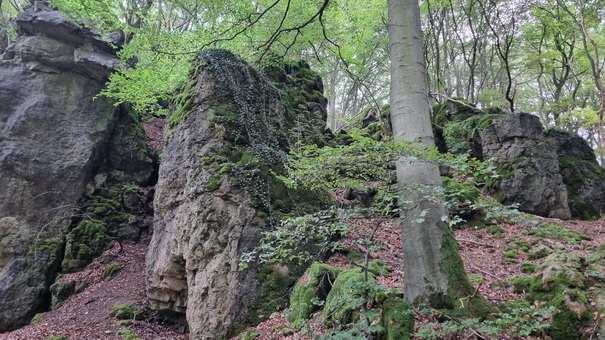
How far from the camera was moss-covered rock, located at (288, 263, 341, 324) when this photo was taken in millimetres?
4371

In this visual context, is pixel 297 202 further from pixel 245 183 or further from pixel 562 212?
pixel 562 212

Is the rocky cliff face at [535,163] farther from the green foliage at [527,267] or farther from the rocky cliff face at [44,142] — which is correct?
the rocky cliff face at [44,142]

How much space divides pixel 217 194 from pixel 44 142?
25.4 ft

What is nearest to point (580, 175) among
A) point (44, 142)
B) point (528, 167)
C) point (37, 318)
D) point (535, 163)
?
point (535, 163)

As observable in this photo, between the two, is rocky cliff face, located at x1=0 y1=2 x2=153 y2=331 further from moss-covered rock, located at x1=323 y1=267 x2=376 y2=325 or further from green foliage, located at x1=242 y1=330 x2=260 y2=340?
moss-covered rock, located at x1=323 y1=267 x2=376 y2=325

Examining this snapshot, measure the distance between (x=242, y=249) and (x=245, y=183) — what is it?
1.35 metres

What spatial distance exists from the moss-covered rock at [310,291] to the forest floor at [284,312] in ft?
Result: 0.74

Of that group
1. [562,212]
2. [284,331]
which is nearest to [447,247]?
[284,331]

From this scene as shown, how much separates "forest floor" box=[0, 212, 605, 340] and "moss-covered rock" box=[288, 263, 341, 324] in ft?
0.74

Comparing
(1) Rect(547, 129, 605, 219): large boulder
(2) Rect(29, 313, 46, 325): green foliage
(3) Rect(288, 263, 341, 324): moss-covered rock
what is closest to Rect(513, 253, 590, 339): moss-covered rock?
(3) Rect(288, 263, 341, 324): moss-covered rock

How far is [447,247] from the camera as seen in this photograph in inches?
120

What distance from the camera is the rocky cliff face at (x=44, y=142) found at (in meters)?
8.50

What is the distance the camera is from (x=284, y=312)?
4898mm

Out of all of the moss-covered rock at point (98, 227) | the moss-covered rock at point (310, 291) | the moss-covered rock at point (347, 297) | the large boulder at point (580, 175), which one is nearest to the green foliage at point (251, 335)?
the moss-covered rock at point (310, 291)
